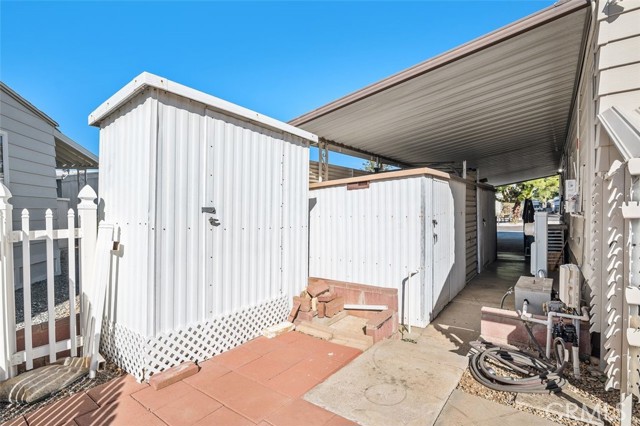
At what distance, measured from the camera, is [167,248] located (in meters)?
2.89

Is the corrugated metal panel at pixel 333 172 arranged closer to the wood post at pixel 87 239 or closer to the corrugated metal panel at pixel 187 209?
the corrugated metal panel at pixel 187 209

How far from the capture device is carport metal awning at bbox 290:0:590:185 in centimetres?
338

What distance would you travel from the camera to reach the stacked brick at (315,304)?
4215mm

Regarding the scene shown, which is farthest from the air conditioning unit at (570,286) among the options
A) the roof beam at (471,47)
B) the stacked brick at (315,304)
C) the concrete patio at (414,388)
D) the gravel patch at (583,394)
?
the stacked brick at (315,304)

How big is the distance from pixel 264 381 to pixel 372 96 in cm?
409

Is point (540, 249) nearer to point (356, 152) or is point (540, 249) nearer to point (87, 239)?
point (356, 152)

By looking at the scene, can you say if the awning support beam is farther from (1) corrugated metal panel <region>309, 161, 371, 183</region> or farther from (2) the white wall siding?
(2) the white wall siding

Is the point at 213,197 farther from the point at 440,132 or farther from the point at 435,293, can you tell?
the point at 440,132

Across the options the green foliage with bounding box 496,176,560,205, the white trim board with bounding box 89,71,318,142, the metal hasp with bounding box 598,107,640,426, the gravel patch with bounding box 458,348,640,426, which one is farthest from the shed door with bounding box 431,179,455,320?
the green foliage with bounding box 496,176,560,205

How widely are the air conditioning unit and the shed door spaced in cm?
169

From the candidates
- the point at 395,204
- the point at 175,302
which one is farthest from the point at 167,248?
the point at 395,204

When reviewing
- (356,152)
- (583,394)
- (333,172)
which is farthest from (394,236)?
(333,172)

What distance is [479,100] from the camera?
4961mm

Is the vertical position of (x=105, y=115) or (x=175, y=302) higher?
(x=105, y=115)
